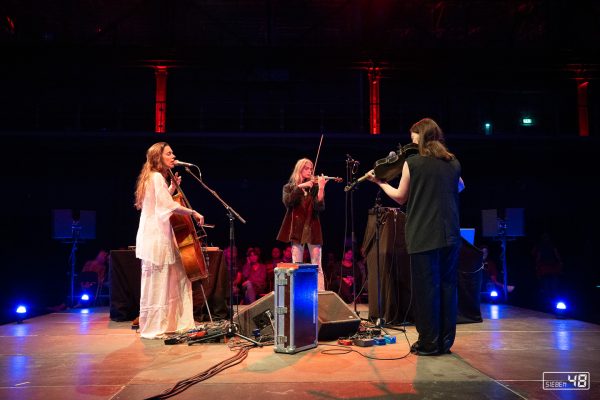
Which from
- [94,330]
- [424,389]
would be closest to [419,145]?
[424,389]

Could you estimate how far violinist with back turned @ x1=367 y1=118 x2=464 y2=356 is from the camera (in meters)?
3.52

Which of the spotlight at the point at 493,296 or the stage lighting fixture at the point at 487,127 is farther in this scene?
the stage lighting fixture at the point at 487,127

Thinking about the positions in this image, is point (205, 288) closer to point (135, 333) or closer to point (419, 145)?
point (135, 333)

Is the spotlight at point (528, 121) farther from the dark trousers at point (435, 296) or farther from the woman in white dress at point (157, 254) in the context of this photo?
the woman in white dress at point (157, 254)

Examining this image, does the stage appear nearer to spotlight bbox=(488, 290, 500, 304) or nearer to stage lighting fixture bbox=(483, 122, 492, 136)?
spotlight bbox=(488, 290, 500, 304)

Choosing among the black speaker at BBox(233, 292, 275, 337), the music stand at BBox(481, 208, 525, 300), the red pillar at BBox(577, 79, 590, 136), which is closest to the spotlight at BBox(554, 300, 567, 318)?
the music stand at BBox(481, 208, 525, 300)

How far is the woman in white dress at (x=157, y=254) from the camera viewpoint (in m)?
4.65

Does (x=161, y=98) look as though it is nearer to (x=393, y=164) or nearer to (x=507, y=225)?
(x=507, y=225)

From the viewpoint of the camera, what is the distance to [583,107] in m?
16.4

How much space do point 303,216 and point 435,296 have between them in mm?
2253

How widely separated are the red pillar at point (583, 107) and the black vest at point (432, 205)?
1538 cm

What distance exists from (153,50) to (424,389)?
1451cm

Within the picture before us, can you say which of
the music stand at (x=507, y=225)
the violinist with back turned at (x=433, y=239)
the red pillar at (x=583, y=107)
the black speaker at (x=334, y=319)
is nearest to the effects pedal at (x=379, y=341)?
the black speaker at (x=334, y=319)

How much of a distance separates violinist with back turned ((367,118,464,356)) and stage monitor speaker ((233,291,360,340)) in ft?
2.83
